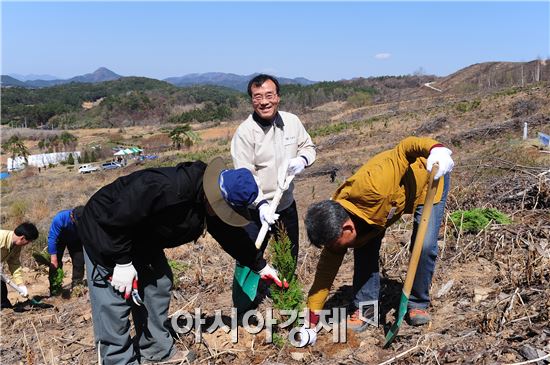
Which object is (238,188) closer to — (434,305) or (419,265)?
(419,265)

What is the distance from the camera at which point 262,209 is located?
2912 millimetres

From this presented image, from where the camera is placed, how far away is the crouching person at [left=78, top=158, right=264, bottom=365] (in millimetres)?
2479

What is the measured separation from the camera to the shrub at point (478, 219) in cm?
436

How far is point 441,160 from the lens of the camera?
8.61 feet

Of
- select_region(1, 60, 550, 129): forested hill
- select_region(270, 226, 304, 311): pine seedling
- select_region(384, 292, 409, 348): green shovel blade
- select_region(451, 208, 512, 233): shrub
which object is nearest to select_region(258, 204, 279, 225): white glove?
select_region(270, 226, 304, 311): pine seedling

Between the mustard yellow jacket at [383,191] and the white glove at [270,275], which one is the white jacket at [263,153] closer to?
the white glove at [270,275]

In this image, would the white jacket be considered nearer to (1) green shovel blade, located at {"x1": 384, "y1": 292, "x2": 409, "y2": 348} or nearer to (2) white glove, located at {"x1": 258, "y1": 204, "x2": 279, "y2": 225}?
(2) white glove, located at {"x1": 258, "y1": 204, "x2": 279, "y2": 225}

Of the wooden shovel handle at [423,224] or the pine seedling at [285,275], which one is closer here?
the wooden shovel handle at [423,224]

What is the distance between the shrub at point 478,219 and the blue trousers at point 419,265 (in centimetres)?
145

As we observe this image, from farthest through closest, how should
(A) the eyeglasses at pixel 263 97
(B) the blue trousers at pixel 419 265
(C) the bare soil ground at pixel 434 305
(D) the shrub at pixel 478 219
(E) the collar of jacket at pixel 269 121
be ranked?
(D) the shrub at pixel 478 219
(E) the collar of jacket at pixel 269 121
(A) the eyeglasses at pixel 263 97
(B) the blue trousers at pixel 419 265
(C) the bare soil ground at pixel 434 305

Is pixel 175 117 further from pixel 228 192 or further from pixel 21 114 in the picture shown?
pixel 228 192

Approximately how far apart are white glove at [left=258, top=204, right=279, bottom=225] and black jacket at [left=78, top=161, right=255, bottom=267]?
11.5 inches

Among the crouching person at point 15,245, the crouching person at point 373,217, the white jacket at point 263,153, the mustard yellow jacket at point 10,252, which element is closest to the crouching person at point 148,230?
the crouching person at point 373,217

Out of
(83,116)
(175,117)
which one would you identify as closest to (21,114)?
(83,116)
